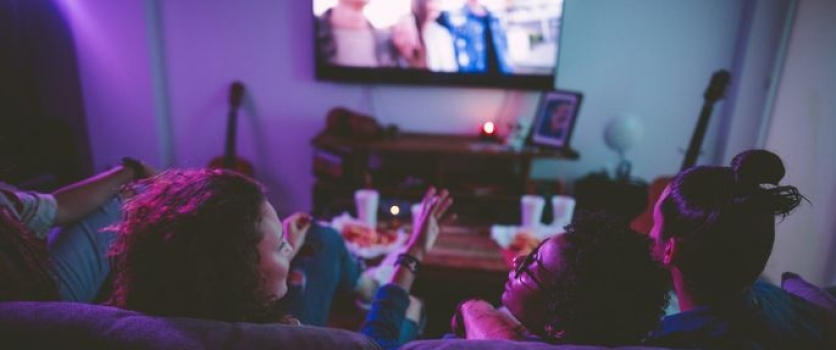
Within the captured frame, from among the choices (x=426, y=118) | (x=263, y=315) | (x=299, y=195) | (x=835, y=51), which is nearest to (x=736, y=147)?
(x=835, y=51)

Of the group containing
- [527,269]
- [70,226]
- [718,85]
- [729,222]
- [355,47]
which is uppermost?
[355,47]

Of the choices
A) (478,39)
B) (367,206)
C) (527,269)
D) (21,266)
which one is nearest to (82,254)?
(21,266)

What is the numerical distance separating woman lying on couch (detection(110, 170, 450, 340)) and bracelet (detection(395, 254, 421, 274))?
35 centimetres

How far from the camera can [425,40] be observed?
294 centimetres

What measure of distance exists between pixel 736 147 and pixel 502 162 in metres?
1.35

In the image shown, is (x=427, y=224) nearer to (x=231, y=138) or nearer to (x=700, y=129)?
(x=700, y=129)

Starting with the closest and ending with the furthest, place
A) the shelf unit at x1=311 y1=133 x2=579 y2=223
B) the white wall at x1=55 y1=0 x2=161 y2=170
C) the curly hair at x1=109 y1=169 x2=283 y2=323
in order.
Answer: the curly hair at x1=109 y1=169 x2=283 y2=323 → the shelf unit at x1=311 y1=133 x2=579 y2=223 → the white wall at x1=55 y1=0 x2=161 y2=170

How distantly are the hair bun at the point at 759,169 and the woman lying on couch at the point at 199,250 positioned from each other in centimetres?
91

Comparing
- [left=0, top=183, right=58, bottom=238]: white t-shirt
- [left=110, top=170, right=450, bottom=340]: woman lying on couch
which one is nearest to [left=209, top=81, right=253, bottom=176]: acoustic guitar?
[left=0, top=183, right=58, bottom=238]: white t-shirt

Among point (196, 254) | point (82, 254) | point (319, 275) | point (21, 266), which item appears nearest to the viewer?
point (196, 254)

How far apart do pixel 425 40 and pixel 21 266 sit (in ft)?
7.64

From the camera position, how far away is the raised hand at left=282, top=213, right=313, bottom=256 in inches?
59.3

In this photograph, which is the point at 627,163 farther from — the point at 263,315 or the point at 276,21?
the point at 263,315

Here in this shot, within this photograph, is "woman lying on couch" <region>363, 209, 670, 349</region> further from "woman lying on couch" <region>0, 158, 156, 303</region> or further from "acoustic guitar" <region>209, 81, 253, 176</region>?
"acoustic guitar" <region>209, 81, 253, 176</region>
